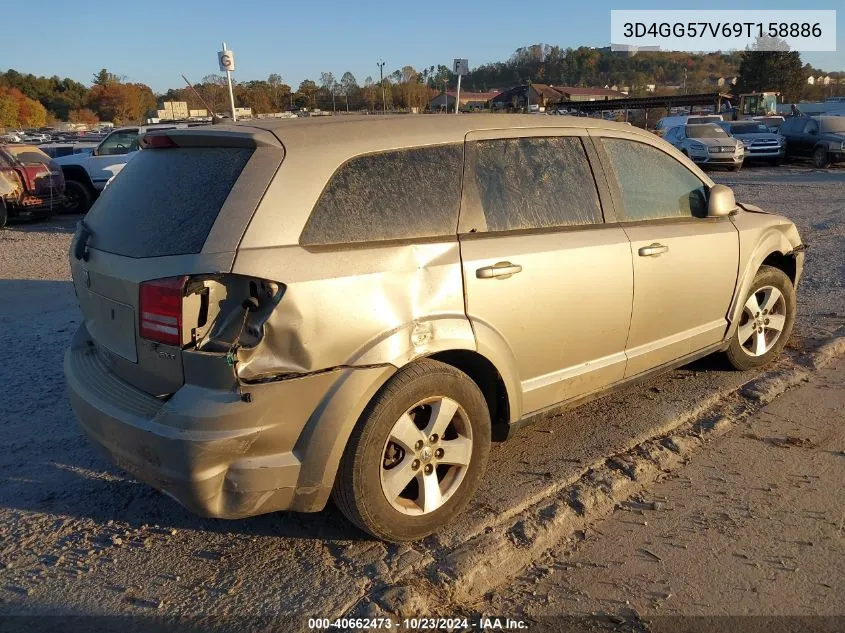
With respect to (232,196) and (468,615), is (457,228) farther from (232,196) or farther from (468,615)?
(468,615)

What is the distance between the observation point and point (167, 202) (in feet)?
10.1

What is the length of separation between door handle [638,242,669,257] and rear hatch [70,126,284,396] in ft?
7.07

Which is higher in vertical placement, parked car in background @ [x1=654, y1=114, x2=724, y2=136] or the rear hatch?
parked car in background @ [x1=654, y1=114, x2=724, y2=136]

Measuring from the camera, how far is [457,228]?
131 inches

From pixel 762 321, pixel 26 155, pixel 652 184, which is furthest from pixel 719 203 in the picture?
pixel 26 155

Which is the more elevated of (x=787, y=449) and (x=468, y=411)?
(x=468, y=411)

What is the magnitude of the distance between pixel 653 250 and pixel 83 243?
299 centimetres

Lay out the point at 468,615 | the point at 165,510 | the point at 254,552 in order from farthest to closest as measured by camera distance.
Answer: the point at 165,510 → the point at 254,552 → the point at 468,615

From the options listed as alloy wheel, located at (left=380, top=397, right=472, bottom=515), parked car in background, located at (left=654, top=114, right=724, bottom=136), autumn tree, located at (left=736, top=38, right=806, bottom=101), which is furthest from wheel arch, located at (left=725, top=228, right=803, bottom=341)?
autumn tree, located at (left=736, top=38, right=806, bottom=101)

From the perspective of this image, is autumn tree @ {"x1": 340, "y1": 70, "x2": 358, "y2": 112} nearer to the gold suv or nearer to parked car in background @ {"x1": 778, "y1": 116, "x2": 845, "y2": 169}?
the gold suv

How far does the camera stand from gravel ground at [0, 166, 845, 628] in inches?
112

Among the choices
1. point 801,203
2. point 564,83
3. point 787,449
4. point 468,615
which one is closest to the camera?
point 468,615

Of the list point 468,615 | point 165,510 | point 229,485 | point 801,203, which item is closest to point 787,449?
point 468,615

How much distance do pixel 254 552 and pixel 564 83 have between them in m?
92.0
